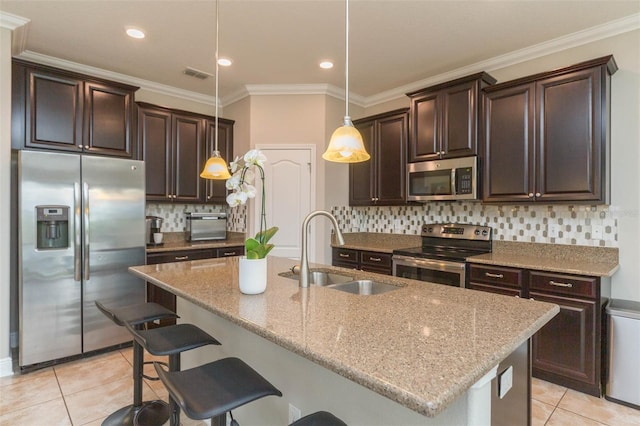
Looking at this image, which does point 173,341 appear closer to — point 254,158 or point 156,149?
point 254,158

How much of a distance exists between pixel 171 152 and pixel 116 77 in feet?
3.12

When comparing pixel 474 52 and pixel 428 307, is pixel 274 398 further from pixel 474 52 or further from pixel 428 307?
pixel 474 52

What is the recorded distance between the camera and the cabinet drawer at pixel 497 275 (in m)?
2.78

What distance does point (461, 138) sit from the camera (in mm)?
3344

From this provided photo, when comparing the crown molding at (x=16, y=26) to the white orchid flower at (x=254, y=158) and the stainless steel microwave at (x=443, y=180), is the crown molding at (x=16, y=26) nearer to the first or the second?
the white orchid flower at (x=254, y=158)

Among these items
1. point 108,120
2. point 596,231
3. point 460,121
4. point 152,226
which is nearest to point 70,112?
point 108,120

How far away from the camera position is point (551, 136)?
9.32ft

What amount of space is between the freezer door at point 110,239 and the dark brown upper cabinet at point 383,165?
2412 millimetres

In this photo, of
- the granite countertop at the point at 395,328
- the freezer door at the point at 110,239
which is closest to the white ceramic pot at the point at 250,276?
the granite countertop at the point at 395,328

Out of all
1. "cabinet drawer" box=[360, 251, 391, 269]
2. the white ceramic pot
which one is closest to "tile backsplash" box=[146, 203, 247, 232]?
"cabinet drawer" box=[360, 251, 391, 269]

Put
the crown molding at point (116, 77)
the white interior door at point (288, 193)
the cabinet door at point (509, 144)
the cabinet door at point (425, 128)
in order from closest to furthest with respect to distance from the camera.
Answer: the cabinet door at point (509, 144) → the crown molding at point (116, 77) → the cabinet door at point (425, 128) → the white interior door at point (288, 193)

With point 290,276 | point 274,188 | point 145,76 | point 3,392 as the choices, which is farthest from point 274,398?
point 145,76

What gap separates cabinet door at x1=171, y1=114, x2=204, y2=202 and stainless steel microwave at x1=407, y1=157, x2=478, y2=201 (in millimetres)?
2475

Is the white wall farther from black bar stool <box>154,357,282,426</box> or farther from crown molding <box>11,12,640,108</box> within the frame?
black bar stool <box>154,357,282,426</box>
